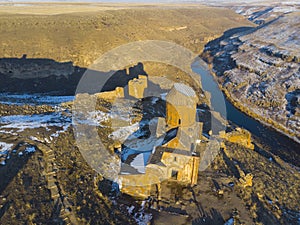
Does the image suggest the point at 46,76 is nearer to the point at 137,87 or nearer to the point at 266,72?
the point at 137,87

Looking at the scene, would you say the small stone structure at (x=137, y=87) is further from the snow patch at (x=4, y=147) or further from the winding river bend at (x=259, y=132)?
the snow patch at (x=4, y=147)

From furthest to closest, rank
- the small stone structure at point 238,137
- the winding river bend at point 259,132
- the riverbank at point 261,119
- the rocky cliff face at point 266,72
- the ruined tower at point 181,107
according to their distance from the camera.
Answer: the rocky cliff face at point 266,72
the riverbank at point 261,119
the winding river bend at point 259,132
the small stone structure at point 238,137
the ruined tower at point 181,107

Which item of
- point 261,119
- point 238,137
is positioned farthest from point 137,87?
point 261,119

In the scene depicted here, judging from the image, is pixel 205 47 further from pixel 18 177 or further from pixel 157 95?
pixel 18 177

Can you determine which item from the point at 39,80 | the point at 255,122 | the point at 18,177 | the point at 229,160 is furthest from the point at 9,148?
the point at 255,122

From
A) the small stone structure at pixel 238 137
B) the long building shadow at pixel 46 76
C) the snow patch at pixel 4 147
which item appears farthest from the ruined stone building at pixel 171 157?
the long building shadow at pixel 46 76

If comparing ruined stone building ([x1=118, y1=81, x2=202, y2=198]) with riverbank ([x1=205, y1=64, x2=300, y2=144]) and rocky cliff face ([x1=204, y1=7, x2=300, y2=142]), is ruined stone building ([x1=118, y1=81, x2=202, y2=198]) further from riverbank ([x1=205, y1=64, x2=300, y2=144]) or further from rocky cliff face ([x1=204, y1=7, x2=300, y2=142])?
rocky cliff face ([x1=204, y1=7, x2=300, y2=142])
